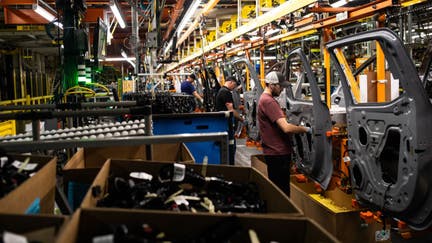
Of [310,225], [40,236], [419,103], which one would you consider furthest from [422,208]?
[40,236]

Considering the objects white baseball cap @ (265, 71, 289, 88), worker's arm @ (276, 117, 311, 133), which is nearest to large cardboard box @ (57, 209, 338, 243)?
worker's arm @ (276, 117, 311, 133)

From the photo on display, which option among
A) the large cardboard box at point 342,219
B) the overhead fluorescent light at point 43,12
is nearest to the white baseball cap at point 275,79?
the large cardboard box at point 342,219

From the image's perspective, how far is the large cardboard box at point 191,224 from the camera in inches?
55.2

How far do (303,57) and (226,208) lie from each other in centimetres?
336

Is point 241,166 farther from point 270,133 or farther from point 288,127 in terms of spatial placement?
point 270,133

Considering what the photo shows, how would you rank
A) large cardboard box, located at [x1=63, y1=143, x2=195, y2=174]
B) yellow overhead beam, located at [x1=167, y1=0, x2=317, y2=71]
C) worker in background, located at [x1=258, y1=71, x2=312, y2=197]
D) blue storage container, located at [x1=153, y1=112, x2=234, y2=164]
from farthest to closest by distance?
yellow overhead beam, located at [x1=167, y1=0, x2=317, y2=71] < worker in background, located at [x1=258, y1=71, x2=312, y2=197] < blue storage container, located at [x1=153, y1=112, x2=234, y2=164] < large cardboard box, located at [x1=63, y1=143, x2=195, y2=174]

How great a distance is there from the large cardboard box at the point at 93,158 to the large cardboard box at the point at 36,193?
0.84 ft

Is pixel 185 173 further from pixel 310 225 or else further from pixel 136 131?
pixel 136 131

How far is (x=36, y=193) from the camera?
175cm

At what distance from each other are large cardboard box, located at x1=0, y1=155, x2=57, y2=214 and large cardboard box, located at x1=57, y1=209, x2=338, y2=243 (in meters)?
0.27

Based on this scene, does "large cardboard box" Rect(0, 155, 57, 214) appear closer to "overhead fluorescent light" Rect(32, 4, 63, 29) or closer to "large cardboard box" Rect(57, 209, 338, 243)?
"large cardboard box" Rect(57, 209, 338, 243)

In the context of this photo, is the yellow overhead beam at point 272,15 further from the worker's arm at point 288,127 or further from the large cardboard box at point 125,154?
the large cardboard box at point 125,154

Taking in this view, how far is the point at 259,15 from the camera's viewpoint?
7402 mm

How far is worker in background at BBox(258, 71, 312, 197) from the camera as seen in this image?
4.85 meters
